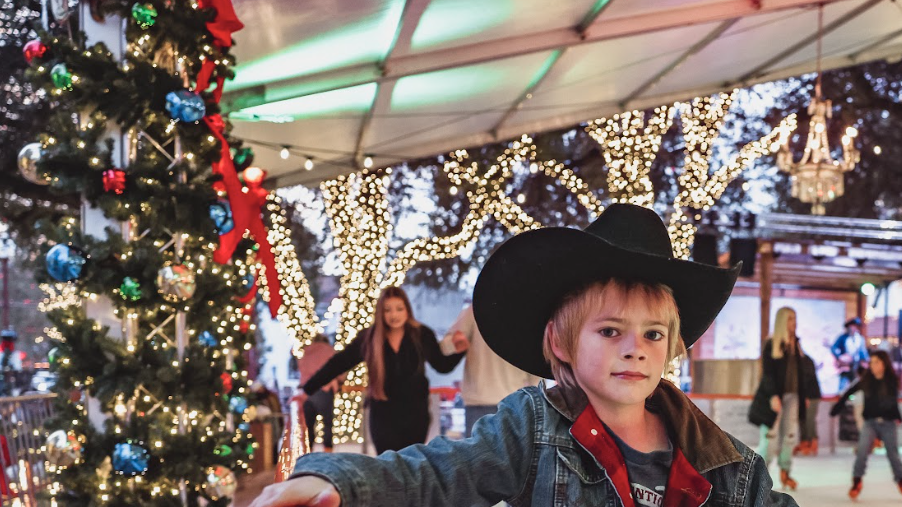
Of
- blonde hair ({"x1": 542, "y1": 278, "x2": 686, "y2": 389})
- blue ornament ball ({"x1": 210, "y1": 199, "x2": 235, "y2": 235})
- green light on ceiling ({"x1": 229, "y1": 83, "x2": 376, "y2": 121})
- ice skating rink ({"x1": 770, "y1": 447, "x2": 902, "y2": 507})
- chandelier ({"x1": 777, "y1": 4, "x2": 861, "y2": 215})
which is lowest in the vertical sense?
ice skating rink ({"x1": 770, "y1": 447, "x2": 902, "y2": 507})

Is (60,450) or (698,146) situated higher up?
(698,146)

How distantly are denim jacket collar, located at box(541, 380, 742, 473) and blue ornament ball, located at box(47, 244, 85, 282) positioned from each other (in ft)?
8.63

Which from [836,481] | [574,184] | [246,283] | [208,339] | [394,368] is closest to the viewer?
[208,339]

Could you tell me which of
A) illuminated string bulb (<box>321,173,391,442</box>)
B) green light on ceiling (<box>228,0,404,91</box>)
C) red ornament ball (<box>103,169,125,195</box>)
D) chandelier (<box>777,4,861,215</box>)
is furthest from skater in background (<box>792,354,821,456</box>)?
red ornament ball (<box>103,169,125,195</box>)

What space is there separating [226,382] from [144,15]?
5.63 feet

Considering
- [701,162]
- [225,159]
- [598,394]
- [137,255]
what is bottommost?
[598,394]

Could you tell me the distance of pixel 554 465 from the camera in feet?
5.92

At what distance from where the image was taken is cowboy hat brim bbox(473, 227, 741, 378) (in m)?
1.93

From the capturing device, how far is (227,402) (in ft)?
14.9

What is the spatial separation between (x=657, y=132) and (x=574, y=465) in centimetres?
1305

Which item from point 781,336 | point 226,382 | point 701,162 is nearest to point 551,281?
point 226,382

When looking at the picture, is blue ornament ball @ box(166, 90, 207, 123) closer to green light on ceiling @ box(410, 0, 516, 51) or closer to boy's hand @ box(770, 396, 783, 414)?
green light on ceiling @ box(410, 0, 516, 51)

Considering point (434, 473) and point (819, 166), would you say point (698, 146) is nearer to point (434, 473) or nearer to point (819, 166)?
point (819, 166)

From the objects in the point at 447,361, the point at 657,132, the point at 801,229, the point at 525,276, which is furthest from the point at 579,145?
the point at 525,276
